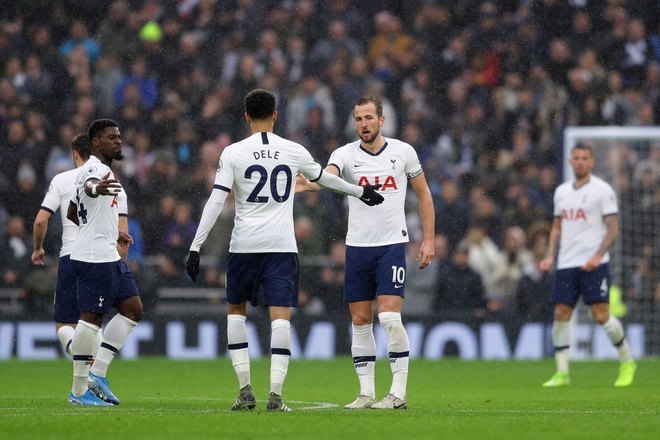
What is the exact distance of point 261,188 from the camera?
7.55m

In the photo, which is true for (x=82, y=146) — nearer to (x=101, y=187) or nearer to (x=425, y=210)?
(x=101, y=187)

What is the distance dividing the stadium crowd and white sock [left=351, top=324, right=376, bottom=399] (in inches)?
309

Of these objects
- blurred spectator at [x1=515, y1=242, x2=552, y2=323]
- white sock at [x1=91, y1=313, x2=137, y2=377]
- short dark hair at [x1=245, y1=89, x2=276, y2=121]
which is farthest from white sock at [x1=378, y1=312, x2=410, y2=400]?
blurred spectator at [x1=515, y1=242, x2=552, y2=323]

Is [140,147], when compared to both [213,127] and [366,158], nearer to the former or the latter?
[213,127]

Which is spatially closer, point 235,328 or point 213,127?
point 235,328

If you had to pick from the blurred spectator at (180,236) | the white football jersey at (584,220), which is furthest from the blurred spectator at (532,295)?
the blurred spectator at (180,236)

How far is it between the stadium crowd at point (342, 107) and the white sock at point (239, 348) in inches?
330

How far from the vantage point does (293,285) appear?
7.61 metres

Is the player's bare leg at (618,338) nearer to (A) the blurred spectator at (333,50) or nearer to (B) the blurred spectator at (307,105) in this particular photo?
(B) the blurred spectator at (307,105)

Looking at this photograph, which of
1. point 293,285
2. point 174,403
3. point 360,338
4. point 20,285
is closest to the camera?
point 293,285

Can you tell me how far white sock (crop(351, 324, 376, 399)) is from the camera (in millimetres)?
8125

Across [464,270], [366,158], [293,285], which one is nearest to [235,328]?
[293,285]

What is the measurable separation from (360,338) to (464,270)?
7.99m

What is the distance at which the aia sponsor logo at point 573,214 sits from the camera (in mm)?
11641
